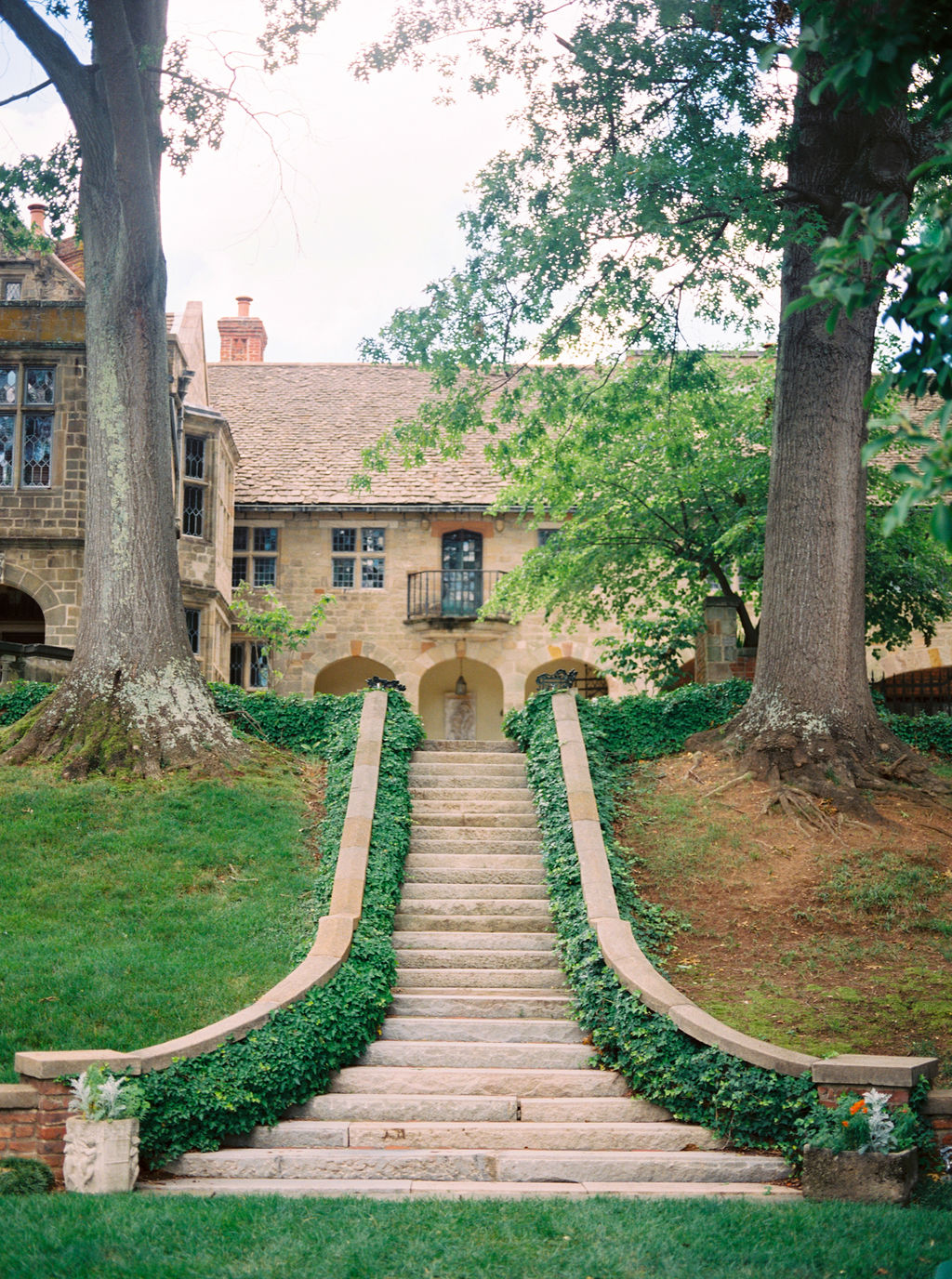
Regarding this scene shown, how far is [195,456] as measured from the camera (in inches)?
936

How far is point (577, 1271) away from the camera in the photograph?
558 cm

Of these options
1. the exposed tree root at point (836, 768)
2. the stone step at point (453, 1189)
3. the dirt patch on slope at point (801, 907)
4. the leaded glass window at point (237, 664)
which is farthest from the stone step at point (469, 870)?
the leaded glass window at point (237, 664)

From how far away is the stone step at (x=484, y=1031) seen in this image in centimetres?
905

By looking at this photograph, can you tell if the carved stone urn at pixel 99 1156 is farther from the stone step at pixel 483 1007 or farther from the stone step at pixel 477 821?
the stone step at pixel 477 821

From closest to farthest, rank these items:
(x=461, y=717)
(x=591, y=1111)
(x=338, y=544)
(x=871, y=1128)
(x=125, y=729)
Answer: (x=871, y=1128) < (x=591, y=1111) < (x=125, y=729) < (x=338, y=544) < (x=461, y=717)

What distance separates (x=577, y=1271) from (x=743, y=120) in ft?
36.6

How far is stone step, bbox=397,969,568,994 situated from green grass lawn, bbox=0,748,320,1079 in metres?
0.94

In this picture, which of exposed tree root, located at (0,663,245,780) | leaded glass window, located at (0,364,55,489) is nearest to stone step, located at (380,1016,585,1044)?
exposed tree root, located at (0,663,245,780)

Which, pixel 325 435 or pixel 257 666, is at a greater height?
pixel 325 435

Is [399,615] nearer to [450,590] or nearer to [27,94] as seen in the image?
[450,590]

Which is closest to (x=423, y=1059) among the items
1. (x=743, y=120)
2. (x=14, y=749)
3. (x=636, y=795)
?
(x=636, y=795)

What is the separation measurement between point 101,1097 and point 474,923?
4331 mm

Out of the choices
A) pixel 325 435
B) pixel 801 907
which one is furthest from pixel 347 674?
pixel 801 907

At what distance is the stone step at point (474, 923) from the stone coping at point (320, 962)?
574 millimetres
